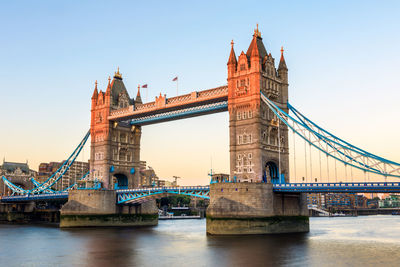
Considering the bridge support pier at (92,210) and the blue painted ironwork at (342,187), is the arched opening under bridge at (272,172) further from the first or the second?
the bridge support pier at (92,210)

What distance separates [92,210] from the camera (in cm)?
6875

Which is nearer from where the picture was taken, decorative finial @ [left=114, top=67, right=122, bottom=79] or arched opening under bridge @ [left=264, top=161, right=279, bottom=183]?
arched opening under bridge @ [left=264, top=161, right=279, bottom=183]

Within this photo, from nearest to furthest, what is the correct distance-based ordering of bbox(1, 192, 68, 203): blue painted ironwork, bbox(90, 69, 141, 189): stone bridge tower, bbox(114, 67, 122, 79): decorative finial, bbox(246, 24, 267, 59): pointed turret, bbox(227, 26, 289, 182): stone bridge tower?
bbox(227, 26, 289, 182): stone bridge tower
bbox(246, 24, 267, 59): pointed turret
bbox(90, 69, 141, 189): stone bridge tower
bbox(1, 192, 68, 203): blue painted ironwork
bbox(114, 67, 122, 79): decorative finial

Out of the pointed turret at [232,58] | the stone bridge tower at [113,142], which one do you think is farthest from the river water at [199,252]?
the stone bridge tower at [113,142]

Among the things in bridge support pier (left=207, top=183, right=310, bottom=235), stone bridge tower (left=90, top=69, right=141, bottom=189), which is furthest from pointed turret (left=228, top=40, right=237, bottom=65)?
stone bridge tower (left=90, top=69, right=141, bottom=189)

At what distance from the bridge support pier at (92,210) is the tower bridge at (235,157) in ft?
0.53

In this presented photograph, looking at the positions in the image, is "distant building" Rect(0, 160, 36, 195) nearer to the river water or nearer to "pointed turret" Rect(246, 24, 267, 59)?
the river water

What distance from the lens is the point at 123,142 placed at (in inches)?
3115

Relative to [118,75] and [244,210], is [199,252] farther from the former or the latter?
[118,75]

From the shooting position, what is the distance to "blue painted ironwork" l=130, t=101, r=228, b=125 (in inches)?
2468

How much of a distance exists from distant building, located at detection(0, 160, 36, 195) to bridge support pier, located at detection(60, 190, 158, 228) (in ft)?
173

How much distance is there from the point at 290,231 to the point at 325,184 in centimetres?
888

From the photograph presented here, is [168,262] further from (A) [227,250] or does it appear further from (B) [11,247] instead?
(B) [11,247]

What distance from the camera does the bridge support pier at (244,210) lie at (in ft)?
161
